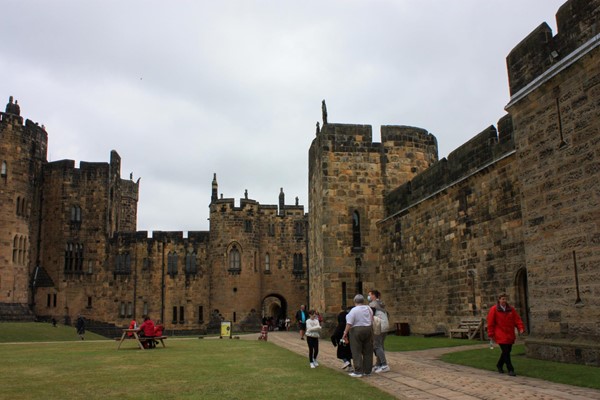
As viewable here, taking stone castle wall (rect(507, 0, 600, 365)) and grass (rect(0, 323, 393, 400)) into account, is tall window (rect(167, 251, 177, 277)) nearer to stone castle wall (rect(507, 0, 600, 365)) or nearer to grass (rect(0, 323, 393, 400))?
grass (rect(0, 323, 393, 400))

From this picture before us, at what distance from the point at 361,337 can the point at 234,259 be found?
1277 inches

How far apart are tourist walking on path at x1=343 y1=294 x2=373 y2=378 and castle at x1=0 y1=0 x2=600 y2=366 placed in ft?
9.97

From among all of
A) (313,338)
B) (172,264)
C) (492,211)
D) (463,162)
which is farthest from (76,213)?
(313,338)

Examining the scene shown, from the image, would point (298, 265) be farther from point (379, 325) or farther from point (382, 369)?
point (382, 369)

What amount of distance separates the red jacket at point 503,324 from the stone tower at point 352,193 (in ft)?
42.6

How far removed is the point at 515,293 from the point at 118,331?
33.8 metres

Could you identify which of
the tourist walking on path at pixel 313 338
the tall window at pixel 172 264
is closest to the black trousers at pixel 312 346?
the tourist walking on path at pixel 313 338

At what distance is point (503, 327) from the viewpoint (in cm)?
941

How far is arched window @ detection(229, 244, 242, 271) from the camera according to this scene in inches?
1635

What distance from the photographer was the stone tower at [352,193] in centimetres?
2272

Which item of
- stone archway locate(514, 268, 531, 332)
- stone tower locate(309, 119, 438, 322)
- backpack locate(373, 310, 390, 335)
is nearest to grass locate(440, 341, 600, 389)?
stone archway locate(514, 268, 531, 332)

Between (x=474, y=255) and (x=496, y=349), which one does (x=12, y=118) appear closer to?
(x=474, y=255)

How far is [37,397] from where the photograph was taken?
7410 mm

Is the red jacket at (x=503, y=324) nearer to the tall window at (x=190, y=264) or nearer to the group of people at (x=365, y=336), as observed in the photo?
the group of people at (x=365, y=336)
